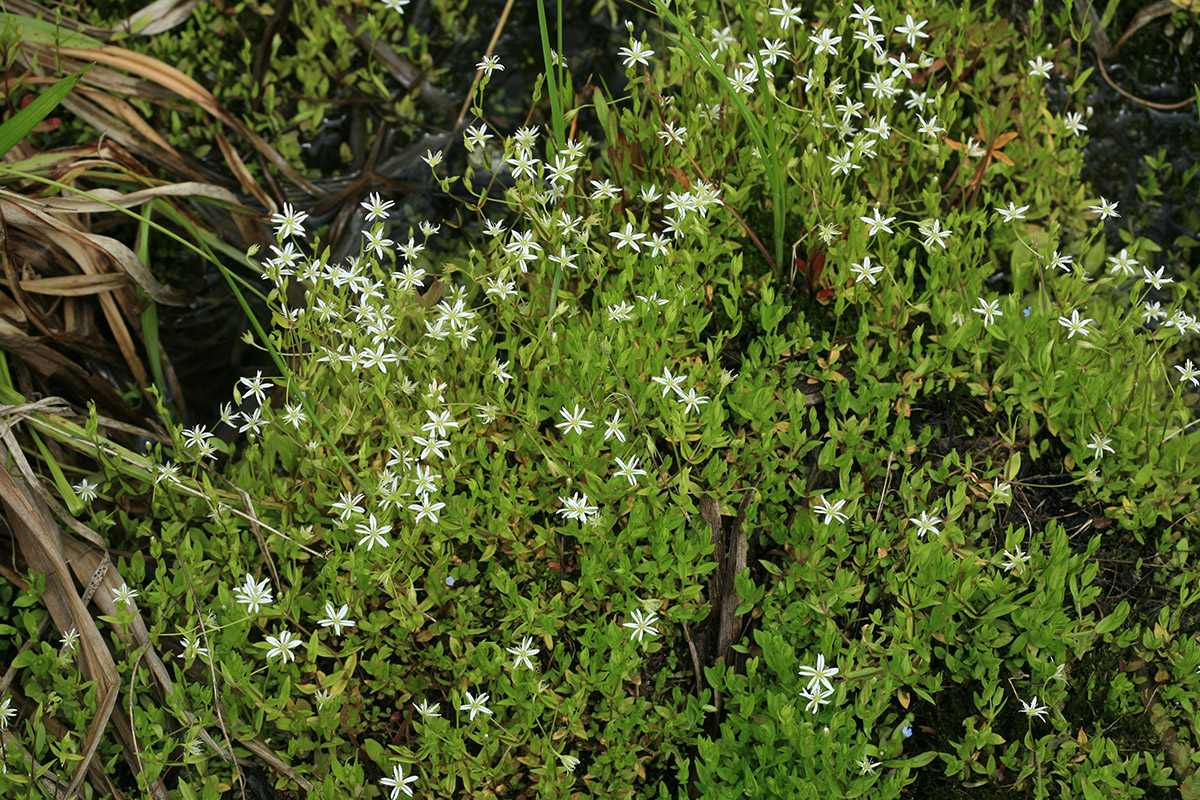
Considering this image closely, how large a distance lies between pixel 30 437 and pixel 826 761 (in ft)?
8.34

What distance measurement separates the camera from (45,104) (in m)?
2.88

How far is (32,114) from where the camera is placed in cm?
288

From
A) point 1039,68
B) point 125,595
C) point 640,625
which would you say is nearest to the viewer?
point 640,625

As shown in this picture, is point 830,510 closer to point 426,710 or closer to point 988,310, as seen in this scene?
point 988,310

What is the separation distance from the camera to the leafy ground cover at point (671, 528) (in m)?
2.40

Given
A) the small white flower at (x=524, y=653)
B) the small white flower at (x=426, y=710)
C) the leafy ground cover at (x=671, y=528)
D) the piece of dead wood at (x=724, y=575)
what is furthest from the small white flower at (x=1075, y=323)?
the small white flower at (x=426, y=710)

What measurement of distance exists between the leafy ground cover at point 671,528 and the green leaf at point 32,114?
797mm

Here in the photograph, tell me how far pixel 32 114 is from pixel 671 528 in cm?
225

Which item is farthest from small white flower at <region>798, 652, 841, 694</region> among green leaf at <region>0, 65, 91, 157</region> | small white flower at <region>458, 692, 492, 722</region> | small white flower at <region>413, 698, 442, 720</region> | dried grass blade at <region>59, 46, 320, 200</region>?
dried grass blade at <region>59, 46, 320, 200</region>

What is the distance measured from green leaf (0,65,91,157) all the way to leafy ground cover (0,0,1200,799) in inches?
31.4

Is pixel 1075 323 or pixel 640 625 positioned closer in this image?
pixel 640 625

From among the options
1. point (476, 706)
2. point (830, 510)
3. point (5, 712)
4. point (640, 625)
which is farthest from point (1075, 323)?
point (5, 712)

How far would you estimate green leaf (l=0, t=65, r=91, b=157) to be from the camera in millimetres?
2840

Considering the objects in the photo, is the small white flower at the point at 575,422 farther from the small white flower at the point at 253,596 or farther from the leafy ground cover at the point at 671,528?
the small white flower at the point at 253,596
